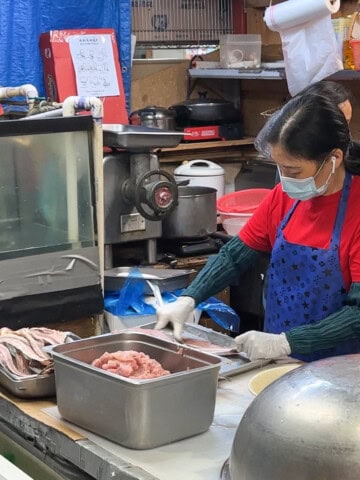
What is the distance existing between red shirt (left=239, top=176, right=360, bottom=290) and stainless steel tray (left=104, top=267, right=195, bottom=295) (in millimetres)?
750

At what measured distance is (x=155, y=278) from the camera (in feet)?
11.8

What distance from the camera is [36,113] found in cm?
337

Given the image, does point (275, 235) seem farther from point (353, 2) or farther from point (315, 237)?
point (353, 2)

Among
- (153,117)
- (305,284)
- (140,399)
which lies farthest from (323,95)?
(153,117)

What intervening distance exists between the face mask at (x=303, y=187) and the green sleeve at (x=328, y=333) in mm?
352

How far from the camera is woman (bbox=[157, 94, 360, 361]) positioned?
245 centimetres

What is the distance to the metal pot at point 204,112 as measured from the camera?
202 inches

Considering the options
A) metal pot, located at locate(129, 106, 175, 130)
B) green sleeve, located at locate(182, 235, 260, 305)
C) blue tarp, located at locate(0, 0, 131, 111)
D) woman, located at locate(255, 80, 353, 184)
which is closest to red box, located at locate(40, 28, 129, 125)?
blue tarp, located at locate(0, 0, 131, 111)

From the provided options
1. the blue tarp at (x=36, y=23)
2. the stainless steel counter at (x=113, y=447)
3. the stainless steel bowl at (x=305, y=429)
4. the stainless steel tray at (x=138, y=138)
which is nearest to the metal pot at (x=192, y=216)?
the stainless steel tray at (x=138, y=138)

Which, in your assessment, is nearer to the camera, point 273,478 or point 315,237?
point 273,478

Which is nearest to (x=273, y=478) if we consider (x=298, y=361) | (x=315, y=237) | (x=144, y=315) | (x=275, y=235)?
(x=298, y=361)

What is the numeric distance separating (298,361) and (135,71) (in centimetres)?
320

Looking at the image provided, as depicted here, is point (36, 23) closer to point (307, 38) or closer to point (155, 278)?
point (307, 38)

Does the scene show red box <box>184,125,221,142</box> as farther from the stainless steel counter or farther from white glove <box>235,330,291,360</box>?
the stainless steel counter
